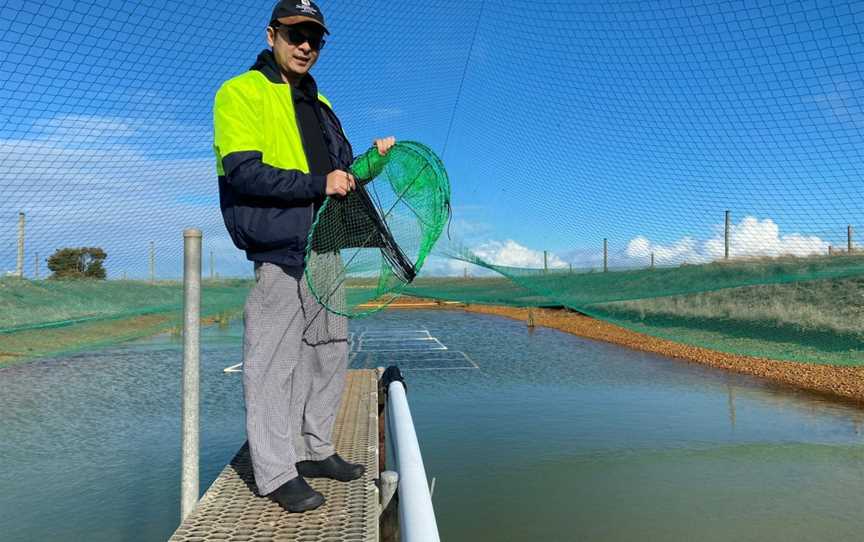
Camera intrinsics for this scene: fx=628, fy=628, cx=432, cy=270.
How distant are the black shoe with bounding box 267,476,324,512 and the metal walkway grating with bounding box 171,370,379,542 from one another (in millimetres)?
22

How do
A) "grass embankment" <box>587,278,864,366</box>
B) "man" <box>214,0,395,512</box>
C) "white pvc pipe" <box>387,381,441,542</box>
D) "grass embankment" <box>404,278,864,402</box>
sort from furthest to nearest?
"grass embankment" <box>404,278,864,402</box> → "grass embankment" <box>587,278,864,366</box> → "man" <box>214,0,395,512</box> → "white pvc pipe" <box>387,381,441,542</box>

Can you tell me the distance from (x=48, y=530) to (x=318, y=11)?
15.7ft

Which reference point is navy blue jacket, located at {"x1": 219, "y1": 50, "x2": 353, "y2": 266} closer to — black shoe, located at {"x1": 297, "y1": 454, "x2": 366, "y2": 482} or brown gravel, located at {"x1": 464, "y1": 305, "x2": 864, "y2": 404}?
black shoe, located at {"x1": 297, "y1": 454, "x2": 366, "y2": 482}

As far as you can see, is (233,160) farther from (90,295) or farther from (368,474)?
(90,295)

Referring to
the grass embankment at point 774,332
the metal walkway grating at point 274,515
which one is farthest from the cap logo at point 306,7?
the grass embankment at point 774,332

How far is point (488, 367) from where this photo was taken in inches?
466

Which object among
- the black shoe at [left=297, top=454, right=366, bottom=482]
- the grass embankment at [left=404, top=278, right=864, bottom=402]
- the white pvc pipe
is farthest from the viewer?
the grass embankment at [left=404, top=278, right=864, bottom=402]

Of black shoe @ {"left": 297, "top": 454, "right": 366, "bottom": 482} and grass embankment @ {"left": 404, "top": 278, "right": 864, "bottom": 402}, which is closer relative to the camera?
black shoe @ {"left": 297, "top": 454, "right": 366, "bottom": 482}

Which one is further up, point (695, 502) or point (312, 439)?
point (312, 439)

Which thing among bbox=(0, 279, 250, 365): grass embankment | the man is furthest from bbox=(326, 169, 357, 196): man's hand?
bbox=(0, 279, 250, 365): grass embankment

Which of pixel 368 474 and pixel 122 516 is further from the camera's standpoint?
pixel 122 516

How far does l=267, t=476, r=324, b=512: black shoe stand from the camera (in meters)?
A: 1.99

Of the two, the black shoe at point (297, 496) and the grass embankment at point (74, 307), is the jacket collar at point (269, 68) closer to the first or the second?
the black shoe at point (297, 496)

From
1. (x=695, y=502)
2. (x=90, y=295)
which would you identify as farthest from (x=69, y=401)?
(x=695, y=502)
